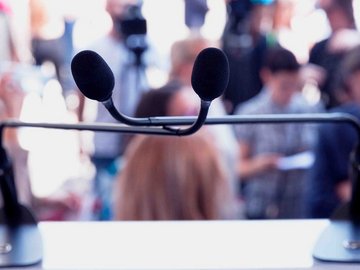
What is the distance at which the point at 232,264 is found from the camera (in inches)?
21.5

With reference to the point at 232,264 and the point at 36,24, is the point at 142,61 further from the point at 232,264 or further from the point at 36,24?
the point at 232,264

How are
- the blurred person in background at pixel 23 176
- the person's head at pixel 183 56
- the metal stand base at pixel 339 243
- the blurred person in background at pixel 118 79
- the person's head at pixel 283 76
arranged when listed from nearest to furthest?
the metal stand base at pixel 339 243
the blurred person in background at pixel 23 176
the person's head at pixel 183 56
the person's head at pixel 283 76
the blurred person in background at pixel 118 79

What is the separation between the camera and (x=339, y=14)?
11.0 feet

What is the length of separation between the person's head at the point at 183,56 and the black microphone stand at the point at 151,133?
1712 millimetres

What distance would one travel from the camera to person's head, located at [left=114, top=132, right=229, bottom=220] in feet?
4.26

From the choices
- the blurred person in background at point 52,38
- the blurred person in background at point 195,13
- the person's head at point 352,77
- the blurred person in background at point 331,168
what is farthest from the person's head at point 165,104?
the blurred person in background at point 52,38

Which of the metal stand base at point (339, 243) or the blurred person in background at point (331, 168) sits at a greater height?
the metal stand base at point (339, 243)

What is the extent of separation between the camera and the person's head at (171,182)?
51.2 inches

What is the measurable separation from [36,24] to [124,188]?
387cm

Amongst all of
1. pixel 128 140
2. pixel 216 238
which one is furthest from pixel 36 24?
pixel 216 238

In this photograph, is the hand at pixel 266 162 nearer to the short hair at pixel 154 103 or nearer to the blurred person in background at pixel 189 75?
the blurred person in background at pixel 189 75

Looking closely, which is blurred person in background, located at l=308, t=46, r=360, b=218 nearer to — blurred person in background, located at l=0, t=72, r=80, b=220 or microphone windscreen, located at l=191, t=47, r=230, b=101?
blurred person in background, located at l=0, t=72, r=80, b=220

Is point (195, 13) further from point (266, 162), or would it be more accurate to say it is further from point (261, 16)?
point (266, 162)

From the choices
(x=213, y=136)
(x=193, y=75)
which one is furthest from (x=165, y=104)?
(x=193, y=75)
